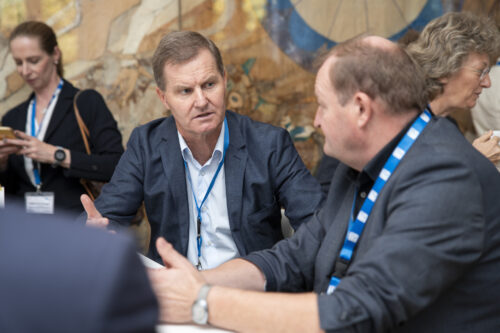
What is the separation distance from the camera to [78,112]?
13.0 feet

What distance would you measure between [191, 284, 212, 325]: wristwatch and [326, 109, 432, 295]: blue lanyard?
0.36m

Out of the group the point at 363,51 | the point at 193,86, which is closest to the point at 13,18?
the point at 193,86

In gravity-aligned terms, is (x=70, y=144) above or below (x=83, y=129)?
below

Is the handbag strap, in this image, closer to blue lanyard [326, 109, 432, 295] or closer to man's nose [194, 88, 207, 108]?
man's nose [194, 88, 207, 108]

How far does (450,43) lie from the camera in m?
2.77

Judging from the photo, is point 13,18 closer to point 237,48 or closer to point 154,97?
point 154,97

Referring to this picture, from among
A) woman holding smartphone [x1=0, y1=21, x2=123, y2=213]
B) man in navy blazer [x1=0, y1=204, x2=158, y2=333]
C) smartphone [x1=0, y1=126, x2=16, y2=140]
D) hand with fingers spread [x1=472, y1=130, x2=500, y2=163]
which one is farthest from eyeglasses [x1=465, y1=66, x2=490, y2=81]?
smartphone [x1=0, y1=126, x2=16, y2=140]

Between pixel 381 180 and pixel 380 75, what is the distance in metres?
0.30

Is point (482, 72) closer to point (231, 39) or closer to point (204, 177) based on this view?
point (204, 177)

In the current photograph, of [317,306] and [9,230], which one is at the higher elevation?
[9,230]

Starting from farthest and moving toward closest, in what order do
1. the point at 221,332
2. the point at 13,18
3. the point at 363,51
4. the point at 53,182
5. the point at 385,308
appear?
the point at 13,18 → the point at 53,182 → the point at 363,51 → the point at 221,332 → the point at 385,308

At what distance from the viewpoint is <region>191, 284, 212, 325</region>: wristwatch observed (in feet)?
5.07

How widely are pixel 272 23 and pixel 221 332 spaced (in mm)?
3213

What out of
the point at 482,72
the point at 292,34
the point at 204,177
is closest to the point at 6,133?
the point at 204,177
